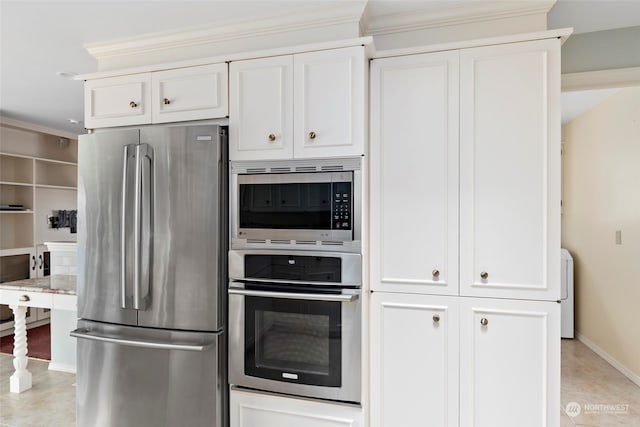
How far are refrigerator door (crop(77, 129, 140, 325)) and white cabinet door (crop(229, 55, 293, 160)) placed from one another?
22.7 inches

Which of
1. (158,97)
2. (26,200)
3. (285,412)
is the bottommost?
(285,412)

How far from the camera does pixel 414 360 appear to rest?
182 cm

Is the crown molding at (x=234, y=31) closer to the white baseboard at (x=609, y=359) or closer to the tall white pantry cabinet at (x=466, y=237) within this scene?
the tall white pantry cabinet at (x=466, y=237)

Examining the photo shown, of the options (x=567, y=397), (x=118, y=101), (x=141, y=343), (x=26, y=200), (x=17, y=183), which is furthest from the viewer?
(x=26, y=200)

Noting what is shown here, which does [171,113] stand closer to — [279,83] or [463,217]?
[279,83]

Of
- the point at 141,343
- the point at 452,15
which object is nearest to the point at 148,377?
the point at 141,343

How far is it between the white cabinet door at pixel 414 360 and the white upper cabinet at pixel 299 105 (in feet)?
2.65

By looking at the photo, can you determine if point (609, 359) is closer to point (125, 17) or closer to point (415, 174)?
point (415, 174)

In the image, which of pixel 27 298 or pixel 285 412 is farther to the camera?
pixel 27 298

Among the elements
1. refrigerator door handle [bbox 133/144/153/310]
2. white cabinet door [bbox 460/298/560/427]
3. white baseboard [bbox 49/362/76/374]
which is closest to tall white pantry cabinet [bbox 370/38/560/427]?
white cabinet door [bbox 460/298/560/427]

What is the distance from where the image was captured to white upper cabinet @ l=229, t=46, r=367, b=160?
1.77 m

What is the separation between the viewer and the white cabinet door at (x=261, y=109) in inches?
73.6

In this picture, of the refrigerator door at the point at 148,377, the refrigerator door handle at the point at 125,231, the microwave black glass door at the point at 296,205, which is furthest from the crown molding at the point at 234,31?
the refrigerator door at the point at 148,377

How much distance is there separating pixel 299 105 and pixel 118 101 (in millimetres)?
1116
